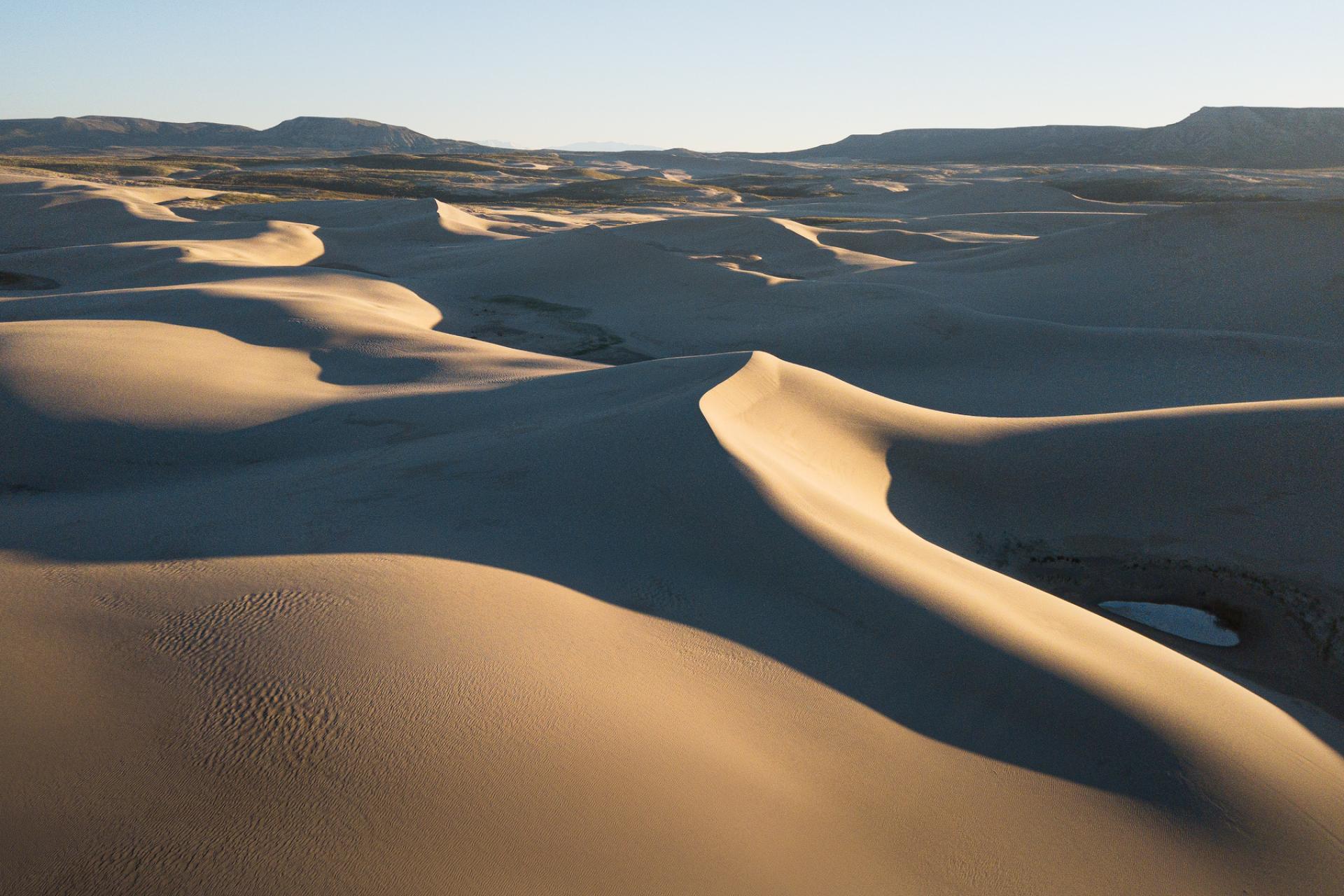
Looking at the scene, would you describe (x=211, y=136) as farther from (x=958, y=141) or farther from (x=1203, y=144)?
(x=1203, y=144)

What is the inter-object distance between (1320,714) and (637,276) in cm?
1340

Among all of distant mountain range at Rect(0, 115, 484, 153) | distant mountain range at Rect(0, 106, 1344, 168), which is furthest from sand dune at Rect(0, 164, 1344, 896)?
distant mountain range at Rect(0, 115, 484, 153)

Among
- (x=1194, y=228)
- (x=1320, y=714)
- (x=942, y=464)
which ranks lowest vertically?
(x=1320, y=714)

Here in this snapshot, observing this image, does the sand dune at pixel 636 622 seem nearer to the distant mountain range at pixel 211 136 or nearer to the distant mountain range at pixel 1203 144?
the distant mountain range at pixel 1203 144

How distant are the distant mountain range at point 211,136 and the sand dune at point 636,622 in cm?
9652

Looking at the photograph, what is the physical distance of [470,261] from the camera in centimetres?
1870

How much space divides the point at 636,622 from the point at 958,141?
10802 centimetres

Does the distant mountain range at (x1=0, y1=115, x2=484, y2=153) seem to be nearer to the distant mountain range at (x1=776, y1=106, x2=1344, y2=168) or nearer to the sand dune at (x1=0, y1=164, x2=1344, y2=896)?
the distant mountain range at (x1=776, y1=106, x2=1344, y2=168)

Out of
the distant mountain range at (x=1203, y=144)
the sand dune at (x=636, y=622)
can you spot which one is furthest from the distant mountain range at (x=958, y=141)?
the sand dune at (x=636, y=622)

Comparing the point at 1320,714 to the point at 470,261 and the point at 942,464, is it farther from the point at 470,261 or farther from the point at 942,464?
the point at 470,261

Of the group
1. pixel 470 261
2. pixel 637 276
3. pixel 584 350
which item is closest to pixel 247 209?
pixel 470 261

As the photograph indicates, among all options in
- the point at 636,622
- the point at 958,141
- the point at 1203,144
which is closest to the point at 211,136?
the point at 958,141

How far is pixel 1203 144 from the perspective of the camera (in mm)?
67938

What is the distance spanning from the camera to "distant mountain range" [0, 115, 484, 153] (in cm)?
9231
